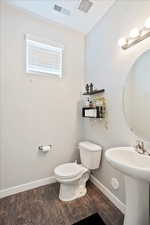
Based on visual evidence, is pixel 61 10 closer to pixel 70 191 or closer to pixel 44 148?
pixel 44 148

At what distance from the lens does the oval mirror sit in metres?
1.23

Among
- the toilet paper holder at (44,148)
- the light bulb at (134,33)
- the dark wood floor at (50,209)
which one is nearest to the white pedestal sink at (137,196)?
the dark wood floor at (50,209)

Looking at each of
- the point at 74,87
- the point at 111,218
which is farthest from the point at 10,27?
the point at 111,218

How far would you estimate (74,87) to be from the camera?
2.21m

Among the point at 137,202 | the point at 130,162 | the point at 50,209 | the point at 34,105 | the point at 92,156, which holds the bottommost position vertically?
the point at 50,209

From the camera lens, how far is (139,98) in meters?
1.31

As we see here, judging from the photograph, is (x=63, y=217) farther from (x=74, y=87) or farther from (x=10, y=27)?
(x=10, y=27)

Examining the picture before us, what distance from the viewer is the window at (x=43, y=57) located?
185 cm

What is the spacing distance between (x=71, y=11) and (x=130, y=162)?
7.06 ft

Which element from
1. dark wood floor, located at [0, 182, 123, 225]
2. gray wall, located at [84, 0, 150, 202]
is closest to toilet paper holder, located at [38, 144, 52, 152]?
dark wood floor, located at [0, 182, 123, 225]

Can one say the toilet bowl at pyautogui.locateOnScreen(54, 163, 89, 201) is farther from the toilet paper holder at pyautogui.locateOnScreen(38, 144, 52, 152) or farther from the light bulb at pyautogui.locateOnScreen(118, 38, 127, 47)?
the light bulb at pyautogui.locateOnScreen(118, 38, 127, 47)

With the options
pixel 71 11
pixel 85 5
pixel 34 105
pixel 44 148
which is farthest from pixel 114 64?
pixel 44 148

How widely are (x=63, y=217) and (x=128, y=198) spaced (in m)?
0.80

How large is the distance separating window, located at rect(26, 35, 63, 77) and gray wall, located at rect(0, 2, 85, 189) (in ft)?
0.29
